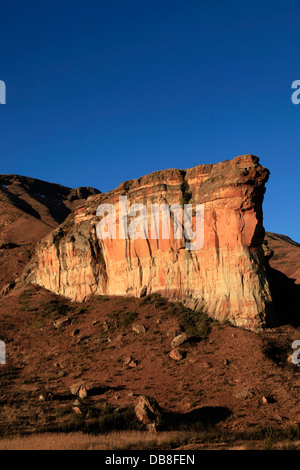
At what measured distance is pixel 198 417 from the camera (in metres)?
19.5

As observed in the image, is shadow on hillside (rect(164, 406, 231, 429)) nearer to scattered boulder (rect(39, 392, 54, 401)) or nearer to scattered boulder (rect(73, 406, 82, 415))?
scattered boulder (rect(73, 406, 82, 415))

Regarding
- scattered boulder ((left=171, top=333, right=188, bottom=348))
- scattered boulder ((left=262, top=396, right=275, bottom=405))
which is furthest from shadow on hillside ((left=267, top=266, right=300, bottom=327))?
scattered boulder ((left=262, top=396, right=275, bottom=405))

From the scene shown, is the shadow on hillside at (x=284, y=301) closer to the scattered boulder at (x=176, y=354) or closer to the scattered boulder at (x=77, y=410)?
the scattered boulder at (x=176, y=354)

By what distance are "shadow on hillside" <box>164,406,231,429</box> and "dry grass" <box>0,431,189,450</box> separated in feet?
6.25

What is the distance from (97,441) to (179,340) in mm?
14190

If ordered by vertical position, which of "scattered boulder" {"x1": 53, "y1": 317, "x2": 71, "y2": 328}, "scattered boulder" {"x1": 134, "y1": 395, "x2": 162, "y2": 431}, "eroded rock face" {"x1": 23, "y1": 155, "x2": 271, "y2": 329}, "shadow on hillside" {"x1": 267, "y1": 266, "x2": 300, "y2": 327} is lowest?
"scattered boulder" {"x1": 134, "y1": 395, "x2": 162, "y2": 431}

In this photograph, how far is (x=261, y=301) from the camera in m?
28.7

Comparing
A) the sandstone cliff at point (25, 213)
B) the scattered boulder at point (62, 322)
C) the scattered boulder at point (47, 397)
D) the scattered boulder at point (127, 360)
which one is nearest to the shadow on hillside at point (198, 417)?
the scattered boulder at point (47, 397)

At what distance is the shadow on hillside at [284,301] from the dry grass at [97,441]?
15.9 meters

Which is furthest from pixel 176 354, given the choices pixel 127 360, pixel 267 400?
pixel 267 400

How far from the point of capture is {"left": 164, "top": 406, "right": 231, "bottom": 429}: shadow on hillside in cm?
1841

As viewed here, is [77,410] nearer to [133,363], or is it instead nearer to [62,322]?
[133,363]

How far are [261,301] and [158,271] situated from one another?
1025 cm

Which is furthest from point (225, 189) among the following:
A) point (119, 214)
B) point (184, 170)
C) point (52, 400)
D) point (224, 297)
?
point (52, 400)
